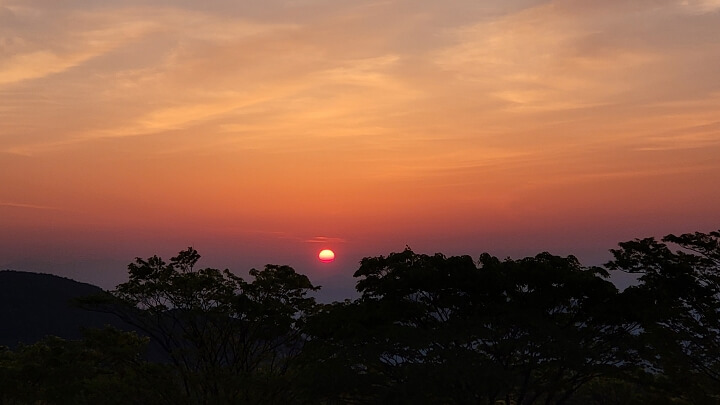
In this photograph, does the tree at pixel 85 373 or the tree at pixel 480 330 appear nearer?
the tree at pixel 480 330

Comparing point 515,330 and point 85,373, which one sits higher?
point 515,330

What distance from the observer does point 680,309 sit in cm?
3762

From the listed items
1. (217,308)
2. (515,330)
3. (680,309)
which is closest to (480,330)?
(515,330)

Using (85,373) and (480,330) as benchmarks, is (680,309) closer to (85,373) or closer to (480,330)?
(480,330)

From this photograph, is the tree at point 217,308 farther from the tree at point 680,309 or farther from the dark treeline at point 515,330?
the tree at point 680,309

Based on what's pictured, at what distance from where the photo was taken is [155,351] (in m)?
192

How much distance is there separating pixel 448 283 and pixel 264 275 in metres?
19.2

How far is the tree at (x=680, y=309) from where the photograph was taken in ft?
120

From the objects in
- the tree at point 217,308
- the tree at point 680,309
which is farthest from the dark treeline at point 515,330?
the tree at point 217,308

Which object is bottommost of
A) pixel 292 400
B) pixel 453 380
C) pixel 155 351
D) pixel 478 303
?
pixel 155 351

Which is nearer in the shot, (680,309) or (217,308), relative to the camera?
(680,309)

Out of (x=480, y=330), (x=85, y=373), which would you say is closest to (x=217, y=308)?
(x=85, y=373)

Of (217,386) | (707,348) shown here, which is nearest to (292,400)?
(217,386)

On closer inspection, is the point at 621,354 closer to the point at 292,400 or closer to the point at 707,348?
the point at 707,348
